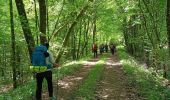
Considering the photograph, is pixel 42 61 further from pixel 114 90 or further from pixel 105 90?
pixel 114 90

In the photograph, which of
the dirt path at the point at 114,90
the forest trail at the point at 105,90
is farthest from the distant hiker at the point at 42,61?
the dirt path at the point at 114,90

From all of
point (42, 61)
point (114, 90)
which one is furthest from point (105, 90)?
point (42, 61)

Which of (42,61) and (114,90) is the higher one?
(42,61)

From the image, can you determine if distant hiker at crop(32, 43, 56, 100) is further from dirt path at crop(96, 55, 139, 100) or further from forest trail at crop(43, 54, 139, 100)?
dirt path at crop(96, 55, 139, 100)

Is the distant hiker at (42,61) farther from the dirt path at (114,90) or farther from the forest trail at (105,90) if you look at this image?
the dirt path at (114,90)

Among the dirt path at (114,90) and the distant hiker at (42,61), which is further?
the dirt path at (114,90)

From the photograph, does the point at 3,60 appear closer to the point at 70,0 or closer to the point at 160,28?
the point at 70,0

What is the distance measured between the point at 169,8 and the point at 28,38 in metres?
8.72

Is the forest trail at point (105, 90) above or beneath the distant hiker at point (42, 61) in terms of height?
beneath

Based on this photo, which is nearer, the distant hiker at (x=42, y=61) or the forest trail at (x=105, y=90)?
the distant hiker at (x=42, y=61)

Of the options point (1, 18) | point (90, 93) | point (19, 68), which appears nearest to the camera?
point (90, 93)

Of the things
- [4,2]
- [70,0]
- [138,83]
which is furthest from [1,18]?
[138,83]

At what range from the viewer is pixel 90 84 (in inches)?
582

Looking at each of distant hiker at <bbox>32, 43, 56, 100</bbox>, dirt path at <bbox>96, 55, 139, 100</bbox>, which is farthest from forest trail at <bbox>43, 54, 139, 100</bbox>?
distant hiker at <bbox>32, 43, 56, 100</bbox>
